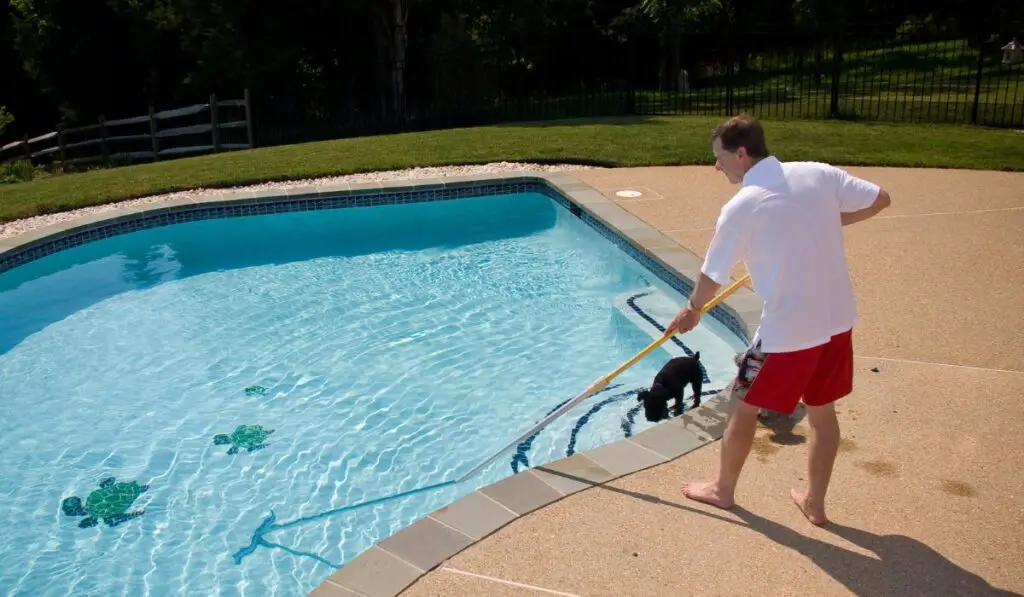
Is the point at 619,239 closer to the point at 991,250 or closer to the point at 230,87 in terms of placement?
the point at 991,250

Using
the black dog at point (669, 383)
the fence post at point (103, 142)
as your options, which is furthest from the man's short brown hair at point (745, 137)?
the fence post at point (103, 142)

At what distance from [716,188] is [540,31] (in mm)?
11901

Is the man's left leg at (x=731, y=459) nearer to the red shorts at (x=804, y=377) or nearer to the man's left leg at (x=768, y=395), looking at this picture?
the man's left leg at (x=768, y=395)

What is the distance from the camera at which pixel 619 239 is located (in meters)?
8.43

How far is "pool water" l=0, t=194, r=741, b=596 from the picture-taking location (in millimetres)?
4734

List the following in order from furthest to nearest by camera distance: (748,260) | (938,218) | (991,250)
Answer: (938,218) < (991,250) < (748,260)

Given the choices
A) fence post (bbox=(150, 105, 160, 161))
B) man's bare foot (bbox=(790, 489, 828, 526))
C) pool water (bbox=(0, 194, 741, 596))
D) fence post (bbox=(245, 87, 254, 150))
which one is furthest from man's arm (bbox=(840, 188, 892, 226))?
fence post (bbox=(150, 105, 160, 161))

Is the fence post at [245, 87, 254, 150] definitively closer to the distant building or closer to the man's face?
the distant building

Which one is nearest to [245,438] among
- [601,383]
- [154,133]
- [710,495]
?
[601,383]

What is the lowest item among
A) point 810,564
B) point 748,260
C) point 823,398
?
point 810,564

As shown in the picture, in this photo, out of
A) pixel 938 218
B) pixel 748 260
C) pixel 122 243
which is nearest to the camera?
pixel 748 260

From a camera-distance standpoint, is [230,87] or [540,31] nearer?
[230,87]

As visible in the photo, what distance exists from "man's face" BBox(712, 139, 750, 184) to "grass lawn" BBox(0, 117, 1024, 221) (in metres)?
8.32

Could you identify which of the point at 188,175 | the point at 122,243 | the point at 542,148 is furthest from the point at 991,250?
the point at 188,175
